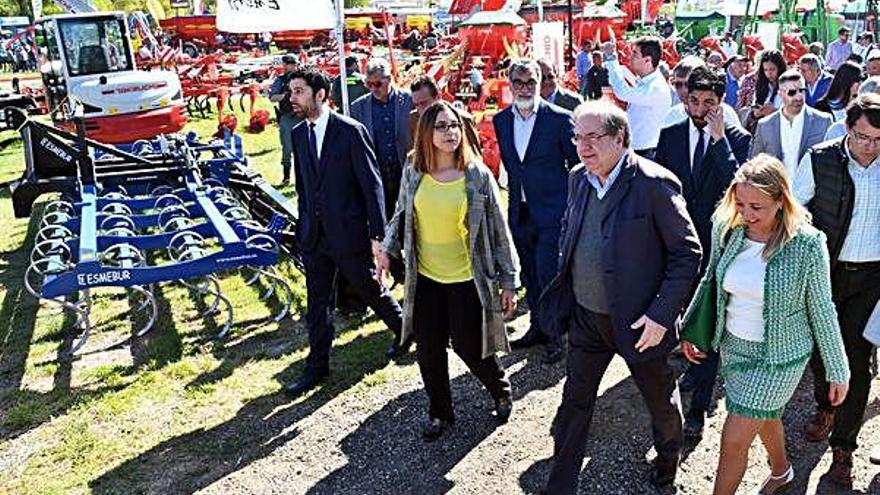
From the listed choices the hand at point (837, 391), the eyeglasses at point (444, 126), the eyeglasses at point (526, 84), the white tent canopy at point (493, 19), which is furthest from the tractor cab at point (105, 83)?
the hand at point (837, 391)

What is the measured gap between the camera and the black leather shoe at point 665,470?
3549 millimetres

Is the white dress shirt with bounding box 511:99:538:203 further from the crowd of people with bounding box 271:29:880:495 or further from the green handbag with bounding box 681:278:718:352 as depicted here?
the green handbag with bounding box 681:278:718:352

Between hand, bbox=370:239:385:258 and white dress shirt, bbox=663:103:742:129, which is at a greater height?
white dress shirt, bbox=663:103:742:129

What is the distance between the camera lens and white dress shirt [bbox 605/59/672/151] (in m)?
5.70

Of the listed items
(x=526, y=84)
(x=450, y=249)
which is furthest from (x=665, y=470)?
(x=526, y=84)

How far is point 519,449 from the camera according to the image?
4.03 metres

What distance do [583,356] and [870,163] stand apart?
4.76 ft

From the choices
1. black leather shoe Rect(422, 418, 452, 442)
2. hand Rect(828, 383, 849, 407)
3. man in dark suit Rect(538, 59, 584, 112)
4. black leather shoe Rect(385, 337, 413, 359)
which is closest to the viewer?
hand Rect(828, 383, 849, 407)

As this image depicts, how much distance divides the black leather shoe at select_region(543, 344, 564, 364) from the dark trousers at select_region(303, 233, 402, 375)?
3.18ft

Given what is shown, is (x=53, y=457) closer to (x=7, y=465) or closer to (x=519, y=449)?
(x=7, y=465)

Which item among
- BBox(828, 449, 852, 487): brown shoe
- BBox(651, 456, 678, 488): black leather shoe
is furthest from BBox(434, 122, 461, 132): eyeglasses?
BBox(828, 449, 852, 487): brown shoe

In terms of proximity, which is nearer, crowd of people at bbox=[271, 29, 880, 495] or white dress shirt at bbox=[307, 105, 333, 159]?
crowd of people at bbox=[271, 29, 880, 495]

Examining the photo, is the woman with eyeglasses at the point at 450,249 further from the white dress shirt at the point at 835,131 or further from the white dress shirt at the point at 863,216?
the white dress shirt at the point at 835,131

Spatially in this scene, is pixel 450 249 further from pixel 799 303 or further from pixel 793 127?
pixel 793 127
